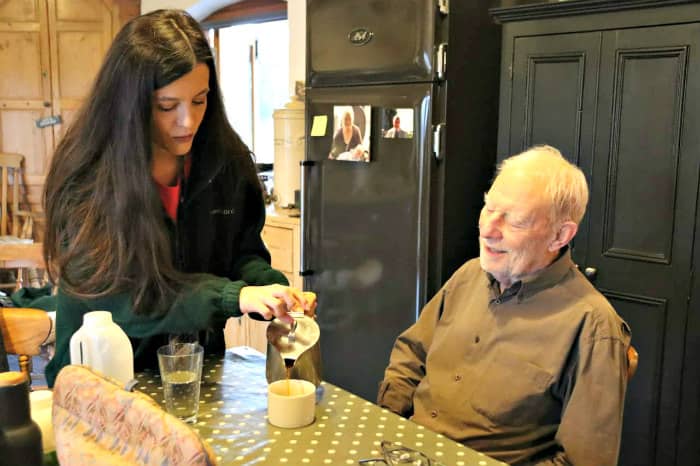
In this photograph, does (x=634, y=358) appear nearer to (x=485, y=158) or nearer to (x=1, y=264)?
(x=485, y=158)

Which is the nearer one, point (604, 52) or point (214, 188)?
point (214, 188)

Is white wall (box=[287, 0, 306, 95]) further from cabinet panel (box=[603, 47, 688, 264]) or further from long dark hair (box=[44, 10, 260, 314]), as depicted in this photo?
long dark hair (box=[44, 10, 260, 314])

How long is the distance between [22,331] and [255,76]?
138 inches

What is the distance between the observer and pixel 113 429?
2.31 feet

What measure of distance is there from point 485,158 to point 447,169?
0.72 feet

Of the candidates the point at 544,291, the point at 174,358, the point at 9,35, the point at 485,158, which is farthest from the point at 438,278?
the point at 9,35

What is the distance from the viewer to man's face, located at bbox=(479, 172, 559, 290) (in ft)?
4.72

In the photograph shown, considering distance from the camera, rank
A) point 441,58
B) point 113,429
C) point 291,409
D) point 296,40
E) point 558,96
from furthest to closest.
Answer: point 296,40, point 441,58, point 558,96, point 291,409, point 113,429

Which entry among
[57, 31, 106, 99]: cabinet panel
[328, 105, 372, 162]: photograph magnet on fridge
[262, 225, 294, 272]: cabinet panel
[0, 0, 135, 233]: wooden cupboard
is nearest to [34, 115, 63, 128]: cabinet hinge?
[0, 0, 135, 233]: wooden cupboard

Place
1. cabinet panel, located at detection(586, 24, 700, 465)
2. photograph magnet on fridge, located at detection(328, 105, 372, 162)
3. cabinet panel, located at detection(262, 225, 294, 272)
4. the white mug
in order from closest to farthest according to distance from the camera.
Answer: the white mug < cabinet panel, located at detection(586, 24, 700, 465) < photograph magnet on fridge, located at detection(328, 105, 372, 162) < cabinet panel, located at detection(262, 225, 294, 272)

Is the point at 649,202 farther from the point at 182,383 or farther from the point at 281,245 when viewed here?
the point at 281,245

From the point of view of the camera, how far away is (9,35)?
4637 millimetres

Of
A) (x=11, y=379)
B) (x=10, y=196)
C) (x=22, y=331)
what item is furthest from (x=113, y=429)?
(x=10, y=196)

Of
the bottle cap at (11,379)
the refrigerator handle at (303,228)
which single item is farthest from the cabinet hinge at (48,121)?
the bottle cap at (11,379)
